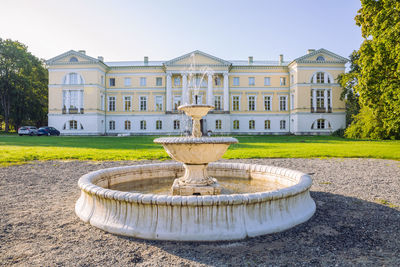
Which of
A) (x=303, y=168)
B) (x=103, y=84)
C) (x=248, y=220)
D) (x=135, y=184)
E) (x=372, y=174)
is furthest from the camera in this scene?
(x=103, y=84)

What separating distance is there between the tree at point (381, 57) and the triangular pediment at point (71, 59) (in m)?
36.8

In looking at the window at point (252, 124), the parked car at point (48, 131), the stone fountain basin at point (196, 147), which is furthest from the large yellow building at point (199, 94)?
the stone fountain basin at point (196, 147)

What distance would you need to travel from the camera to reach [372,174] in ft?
30.3

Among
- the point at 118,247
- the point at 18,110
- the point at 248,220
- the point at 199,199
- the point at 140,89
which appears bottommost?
the point at 118,247

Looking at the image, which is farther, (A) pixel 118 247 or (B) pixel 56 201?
(B) pixel 56 201

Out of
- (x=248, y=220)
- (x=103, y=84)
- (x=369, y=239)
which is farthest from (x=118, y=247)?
(x=103, y=84)

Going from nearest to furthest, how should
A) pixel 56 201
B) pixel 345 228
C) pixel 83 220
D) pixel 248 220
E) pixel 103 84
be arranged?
pixel 248 220
pixel 345 228
pixel 83 220
pixel 56 201
pixel 103 84

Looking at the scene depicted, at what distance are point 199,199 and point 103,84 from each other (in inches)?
1839

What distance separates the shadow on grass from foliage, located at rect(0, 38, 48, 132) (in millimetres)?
55883

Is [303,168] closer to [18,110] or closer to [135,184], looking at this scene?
[135,184]

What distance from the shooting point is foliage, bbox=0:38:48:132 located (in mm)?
48281

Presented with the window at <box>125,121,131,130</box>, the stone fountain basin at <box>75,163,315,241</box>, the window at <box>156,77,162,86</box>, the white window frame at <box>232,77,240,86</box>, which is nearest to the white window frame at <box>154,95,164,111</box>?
the window at <box>156,77,162,86</box>

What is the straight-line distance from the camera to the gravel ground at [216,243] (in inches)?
132

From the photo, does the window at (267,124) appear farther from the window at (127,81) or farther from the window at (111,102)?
the window at (111,102)
